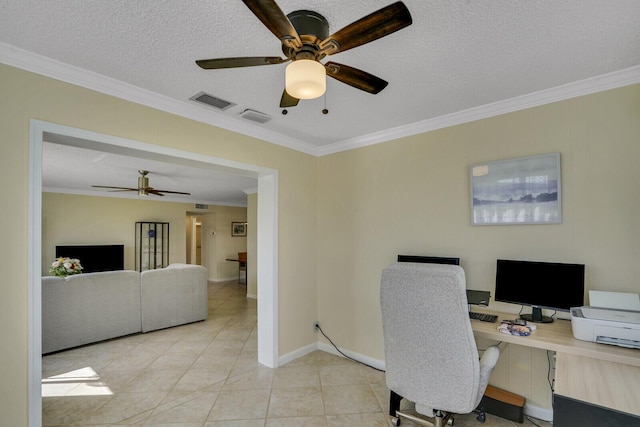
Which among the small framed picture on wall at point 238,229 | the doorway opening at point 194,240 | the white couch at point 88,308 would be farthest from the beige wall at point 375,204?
the doorway opening at point 194,240

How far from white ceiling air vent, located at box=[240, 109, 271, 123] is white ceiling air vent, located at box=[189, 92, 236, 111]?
181 mm

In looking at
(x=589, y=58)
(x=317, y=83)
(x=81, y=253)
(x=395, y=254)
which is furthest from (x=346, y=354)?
(x=81, y=253)

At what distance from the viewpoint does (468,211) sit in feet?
9.11

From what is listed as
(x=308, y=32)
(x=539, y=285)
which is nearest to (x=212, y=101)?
(x=308, y=32)

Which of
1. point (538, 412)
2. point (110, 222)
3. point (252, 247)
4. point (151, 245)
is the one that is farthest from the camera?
point (151, 245)

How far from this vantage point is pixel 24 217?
185 centimetres

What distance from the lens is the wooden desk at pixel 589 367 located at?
3.94 feet

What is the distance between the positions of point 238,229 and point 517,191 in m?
8.74

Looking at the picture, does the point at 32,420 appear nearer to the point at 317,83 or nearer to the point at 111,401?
the point at 111,401

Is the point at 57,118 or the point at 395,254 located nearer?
the point at 57,118

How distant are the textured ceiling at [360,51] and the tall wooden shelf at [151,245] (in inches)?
245

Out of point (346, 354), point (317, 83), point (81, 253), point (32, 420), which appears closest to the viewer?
point (317, 83)

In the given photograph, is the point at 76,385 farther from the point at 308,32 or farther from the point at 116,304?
the point at 308,32

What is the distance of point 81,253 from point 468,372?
7836mm
